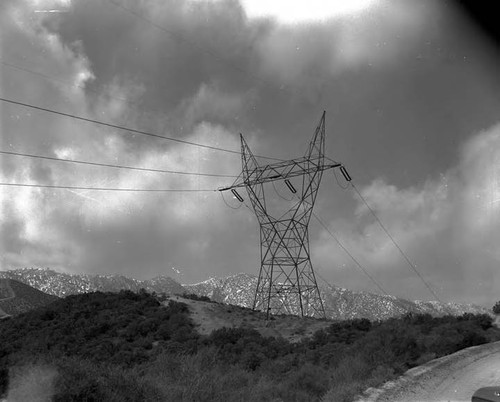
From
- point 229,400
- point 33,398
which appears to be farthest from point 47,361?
point 229,400

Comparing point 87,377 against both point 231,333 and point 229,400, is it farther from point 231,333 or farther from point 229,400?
point 231,333

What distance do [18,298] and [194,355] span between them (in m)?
123

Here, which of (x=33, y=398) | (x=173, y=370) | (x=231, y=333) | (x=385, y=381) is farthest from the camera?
(x=231, y=333)

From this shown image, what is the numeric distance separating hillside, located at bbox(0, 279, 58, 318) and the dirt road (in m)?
103

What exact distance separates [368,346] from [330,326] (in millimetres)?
16428

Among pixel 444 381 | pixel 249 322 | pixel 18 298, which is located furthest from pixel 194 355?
pixel 18 298

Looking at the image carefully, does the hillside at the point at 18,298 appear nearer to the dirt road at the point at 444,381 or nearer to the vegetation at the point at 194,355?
the vegetation at the point at 194,355

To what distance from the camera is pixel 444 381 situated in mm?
14484

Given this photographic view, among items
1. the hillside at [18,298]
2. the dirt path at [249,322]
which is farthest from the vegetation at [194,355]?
the hillside at [18,298]

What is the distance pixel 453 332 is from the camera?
24109mm

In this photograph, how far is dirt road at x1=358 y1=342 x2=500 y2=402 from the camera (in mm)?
12484

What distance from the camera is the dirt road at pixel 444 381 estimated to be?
41.0ft

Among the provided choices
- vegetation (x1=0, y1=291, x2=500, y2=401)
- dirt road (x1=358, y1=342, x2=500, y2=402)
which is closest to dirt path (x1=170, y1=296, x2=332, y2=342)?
vegetation (x1=0, y1=291, x2=500, y2=401)

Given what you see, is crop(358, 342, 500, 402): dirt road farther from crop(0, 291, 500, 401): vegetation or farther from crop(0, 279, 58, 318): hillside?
crop(0, 279, 58, 318): hillside
